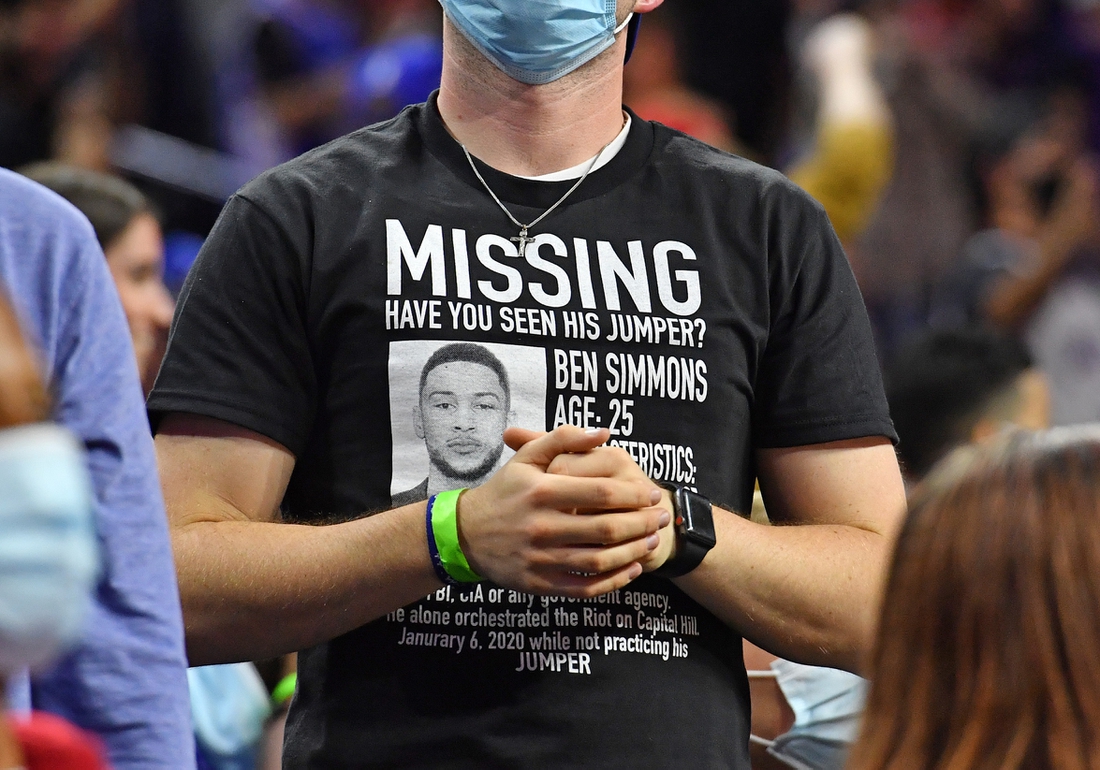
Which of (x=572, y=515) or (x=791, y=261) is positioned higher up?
(x=791, y=261)

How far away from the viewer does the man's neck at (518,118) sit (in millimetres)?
2252

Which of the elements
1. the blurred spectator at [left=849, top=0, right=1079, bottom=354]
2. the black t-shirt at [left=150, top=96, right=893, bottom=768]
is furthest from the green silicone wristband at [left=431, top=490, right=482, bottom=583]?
the blurred spectator at [left=849, top=0, right=1079, bottom=354]

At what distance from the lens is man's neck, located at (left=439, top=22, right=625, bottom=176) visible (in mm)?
2252

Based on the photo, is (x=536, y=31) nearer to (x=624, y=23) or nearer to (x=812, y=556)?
(x=624, y=23)

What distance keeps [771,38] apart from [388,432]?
17.1ft

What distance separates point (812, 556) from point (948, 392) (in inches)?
92.7

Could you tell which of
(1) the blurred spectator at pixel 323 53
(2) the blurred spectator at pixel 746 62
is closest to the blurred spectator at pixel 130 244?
(1) the blurred spectator at pixel 323 53

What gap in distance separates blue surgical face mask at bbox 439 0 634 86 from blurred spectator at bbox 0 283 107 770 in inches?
49.5

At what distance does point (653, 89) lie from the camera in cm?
557

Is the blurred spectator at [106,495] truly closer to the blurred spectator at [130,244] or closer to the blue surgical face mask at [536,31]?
the blue surgical face mask at [536,31]

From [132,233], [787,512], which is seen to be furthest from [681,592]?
[132,233]

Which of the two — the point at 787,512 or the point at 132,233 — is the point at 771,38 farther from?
the point at 787,512

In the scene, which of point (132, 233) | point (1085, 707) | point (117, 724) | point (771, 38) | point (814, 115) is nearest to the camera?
point (1085, 707)

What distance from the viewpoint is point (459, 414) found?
208 centimetres
